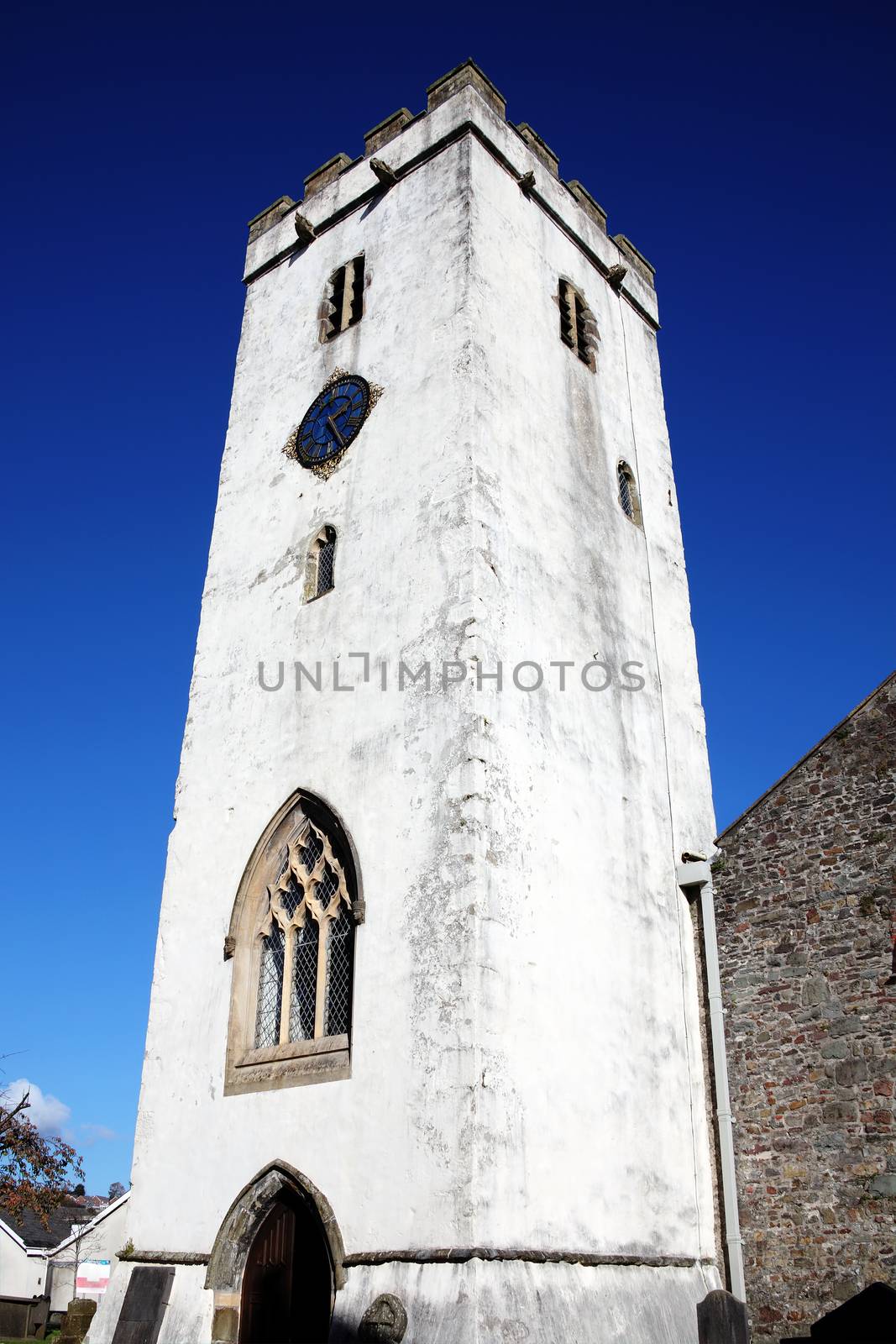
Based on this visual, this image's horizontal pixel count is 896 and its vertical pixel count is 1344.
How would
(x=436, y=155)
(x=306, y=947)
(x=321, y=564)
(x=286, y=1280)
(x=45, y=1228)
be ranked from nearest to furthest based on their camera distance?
(x=286, y=1280) → (x=306, y=947) → (x=321, y=564) → (x=436, y=155) → (x=45, y=1228)

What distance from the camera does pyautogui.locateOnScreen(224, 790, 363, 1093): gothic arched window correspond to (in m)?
11.1

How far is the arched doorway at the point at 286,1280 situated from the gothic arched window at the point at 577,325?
455 inches

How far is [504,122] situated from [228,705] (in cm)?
939

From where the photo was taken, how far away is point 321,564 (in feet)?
46.4

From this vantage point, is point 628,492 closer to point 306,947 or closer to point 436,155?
point 436,155

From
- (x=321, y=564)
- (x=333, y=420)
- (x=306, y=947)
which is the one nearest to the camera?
(x=306, y=947)

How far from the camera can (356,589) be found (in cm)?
1316

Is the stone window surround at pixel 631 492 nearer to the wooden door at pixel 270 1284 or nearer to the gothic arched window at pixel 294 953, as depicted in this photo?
the gothic arched window at pixel 294 953

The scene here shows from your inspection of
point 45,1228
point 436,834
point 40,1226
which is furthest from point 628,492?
point 40,1226

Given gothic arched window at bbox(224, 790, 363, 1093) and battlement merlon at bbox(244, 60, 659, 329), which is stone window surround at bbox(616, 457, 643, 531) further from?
gothic arched window at bbox(224, 790, 363, 1093)

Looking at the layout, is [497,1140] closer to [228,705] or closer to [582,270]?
[228,705]

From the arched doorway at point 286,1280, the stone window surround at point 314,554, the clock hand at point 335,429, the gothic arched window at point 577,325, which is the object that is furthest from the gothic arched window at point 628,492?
the arched doorway at point 286,1280

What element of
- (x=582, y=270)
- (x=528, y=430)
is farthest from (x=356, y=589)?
(x=582, y=270)

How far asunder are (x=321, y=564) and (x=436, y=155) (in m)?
6.23
